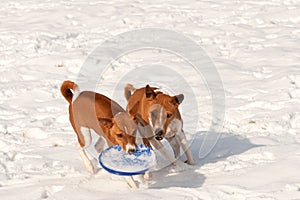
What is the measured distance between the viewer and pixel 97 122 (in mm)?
5762

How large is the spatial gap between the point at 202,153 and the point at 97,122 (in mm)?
1510

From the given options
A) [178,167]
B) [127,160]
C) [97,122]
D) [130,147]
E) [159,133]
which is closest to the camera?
[130,147]

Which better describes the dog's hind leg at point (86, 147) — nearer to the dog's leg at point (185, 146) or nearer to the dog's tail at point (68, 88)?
the dog's tail at point (68, 88)

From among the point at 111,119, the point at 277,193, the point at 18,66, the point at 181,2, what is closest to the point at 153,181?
the point at 111,119

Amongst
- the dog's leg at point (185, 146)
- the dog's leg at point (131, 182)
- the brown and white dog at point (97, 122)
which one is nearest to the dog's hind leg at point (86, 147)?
the brown and white dog at point (97, 122)

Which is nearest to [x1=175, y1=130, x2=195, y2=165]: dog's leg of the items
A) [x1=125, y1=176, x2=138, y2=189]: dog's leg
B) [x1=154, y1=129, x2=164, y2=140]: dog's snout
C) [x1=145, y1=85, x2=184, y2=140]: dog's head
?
[x1=145, y1=85, x2=184, y2=140]: dog's head

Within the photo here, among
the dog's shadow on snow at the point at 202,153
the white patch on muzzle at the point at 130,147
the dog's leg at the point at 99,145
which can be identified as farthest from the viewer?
Result: the dog's leg at the point at 99,145

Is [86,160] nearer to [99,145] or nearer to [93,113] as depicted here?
[99,145]

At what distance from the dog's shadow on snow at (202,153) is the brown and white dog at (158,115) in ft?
0.85

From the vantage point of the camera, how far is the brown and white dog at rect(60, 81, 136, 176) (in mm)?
5348

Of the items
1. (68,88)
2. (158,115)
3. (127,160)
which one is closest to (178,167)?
(127,160)

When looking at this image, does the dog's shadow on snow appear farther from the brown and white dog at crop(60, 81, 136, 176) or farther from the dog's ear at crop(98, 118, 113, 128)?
the dog's ear at crop(98, 118, 113, 128)

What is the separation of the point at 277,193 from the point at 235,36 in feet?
19.3

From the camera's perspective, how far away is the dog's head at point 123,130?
5.30m
